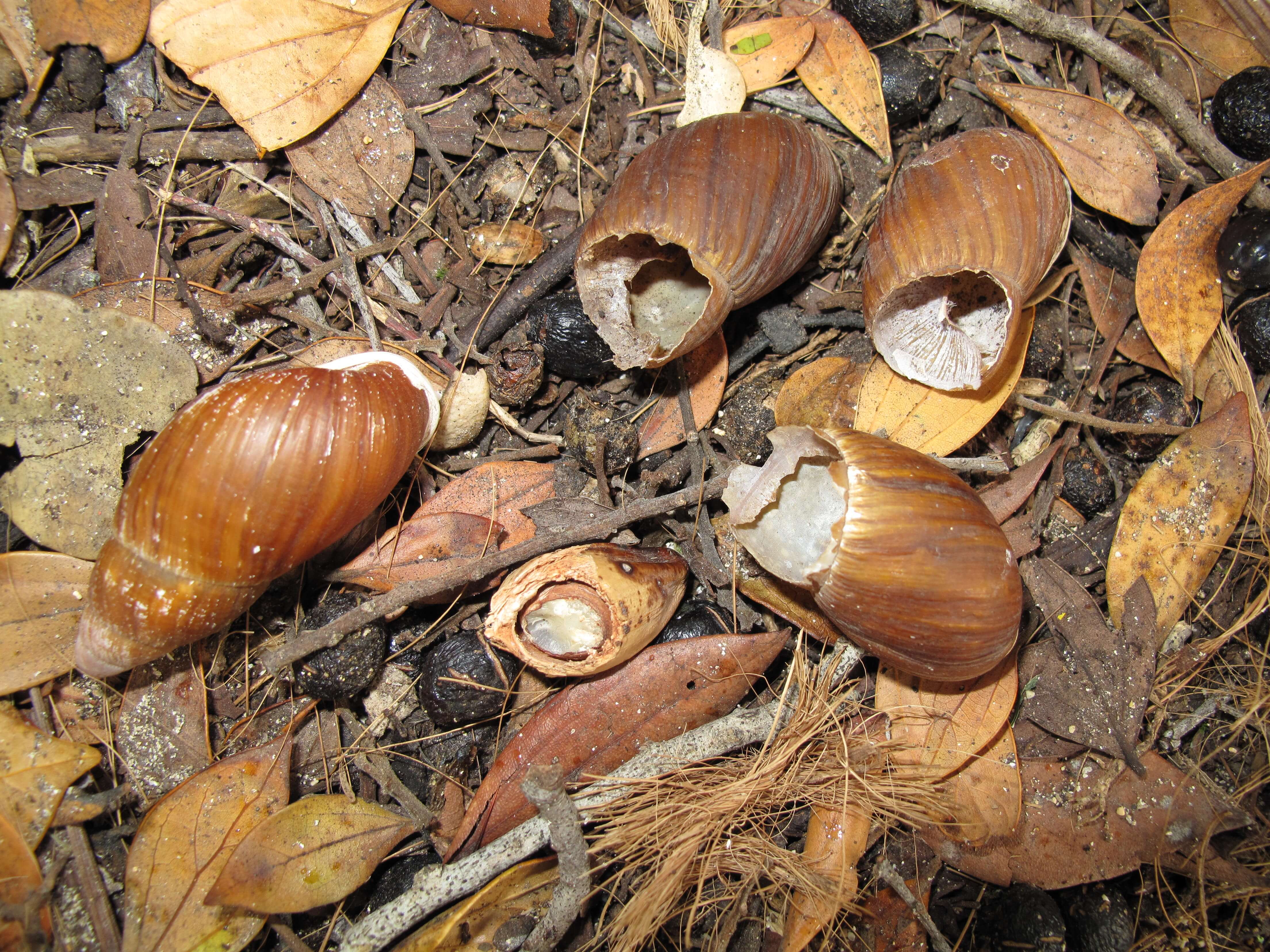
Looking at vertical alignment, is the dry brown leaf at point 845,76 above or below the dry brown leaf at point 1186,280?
above

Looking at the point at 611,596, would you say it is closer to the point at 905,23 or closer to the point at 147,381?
the point at 147,381

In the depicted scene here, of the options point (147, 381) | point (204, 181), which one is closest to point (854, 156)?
point (204, 181)

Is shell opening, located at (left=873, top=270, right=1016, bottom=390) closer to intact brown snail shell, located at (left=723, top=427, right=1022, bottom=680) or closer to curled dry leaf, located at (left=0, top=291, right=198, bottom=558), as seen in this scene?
intact brown snail shell, located at (left=723, top=427, right=1022, bottom=680)

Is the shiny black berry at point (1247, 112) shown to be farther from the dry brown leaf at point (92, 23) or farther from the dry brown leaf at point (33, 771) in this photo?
the dry brown leaf at point (33, 771)

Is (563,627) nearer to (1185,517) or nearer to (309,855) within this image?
(309,855)

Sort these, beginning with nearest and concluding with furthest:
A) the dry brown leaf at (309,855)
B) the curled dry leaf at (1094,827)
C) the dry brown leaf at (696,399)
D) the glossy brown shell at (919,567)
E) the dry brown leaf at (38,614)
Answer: the glossy brown shell at (919,567)
the dry brown leaf at (309,855)
the dry brown leaf at (38,614)
the curled dry leaf at (1094,827)
the dry brown leaf at (696,399)

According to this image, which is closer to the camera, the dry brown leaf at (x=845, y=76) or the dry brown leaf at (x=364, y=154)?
the dry brown leaf at (x=364, y=154)

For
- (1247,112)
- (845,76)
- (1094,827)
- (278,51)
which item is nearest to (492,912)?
(1094,827)

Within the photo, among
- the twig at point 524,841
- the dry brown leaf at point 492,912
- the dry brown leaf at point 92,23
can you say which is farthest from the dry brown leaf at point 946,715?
the dry brown leaf at point 92,23
